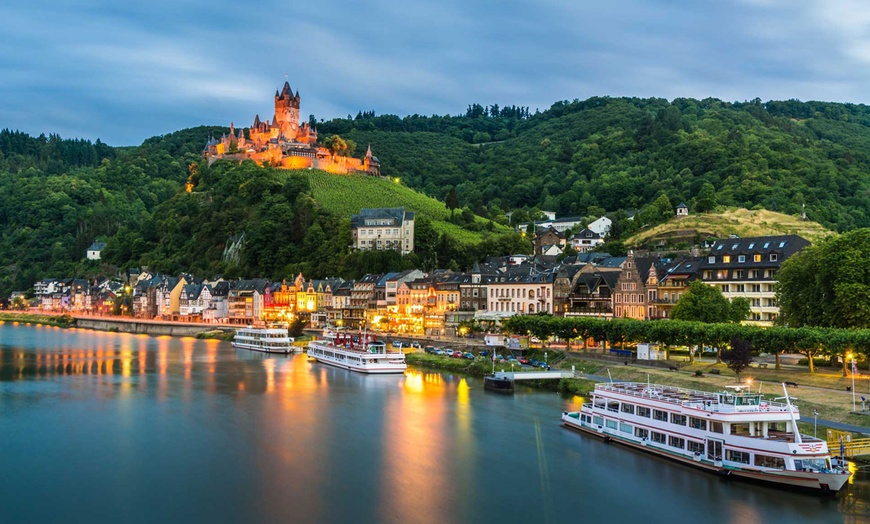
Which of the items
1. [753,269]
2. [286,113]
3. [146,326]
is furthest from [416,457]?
[286,113]

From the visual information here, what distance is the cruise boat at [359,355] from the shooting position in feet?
206

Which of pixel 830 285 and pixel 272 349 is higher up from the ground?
pixel 830 285

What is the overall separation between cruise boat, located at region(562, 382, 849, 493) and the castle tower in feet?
406

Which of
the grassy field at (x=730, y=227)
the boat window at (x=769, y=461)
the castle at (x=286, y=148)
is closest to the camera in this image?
the boat window at (x=769, y=461)

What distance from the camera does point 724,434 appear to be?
100 ft

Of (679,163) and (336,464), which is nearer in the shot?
(336,464)

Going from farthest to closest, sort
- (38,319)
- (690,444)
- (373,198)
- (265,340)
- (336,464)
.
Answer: (373,198), (38,319), (265,340), (336,464), (690,444)

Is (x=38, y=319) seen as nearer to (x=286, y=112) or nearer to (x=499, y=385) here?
(x=286, y=112)

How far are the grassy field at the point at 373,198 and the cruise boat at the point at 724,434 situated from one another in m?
75.1

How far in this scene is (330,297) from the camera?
9894cm

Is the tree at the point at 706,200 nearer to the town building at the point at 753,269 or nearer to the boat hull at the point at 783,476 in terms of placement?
the town building at the point at 753,269

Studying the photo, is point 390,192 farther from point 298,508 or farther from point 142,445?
point 298,508

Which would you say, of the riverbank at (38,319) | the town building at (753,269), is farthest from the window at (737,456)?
the riverbank at (38,319)

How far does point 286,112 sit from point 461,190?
3891 cm
